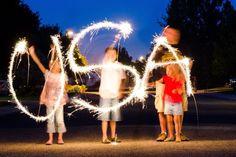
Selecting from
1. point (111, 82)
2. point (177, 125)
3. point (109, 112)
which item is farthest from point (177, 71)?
point (109, 112)

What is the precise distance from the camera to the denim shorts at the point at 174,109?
1323 centimetres

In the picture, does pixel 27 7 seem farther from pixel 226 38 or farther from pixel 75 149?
pixel 75 149

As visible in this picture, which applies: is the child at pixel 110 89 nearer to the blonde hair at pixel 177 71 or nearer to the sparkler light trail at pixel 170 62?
the sparkler light trail at pixel 170 62

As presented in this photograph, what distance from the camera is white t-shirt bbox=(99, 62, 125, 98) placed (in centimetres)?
1334

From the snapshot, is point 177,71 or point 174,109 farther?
point 177,71

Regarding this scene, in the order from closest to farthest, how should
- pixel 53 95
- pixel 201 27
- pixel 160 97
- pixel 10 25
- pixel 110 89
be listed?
pixel 53 95, pixel 110 89, pixel 160 97, pixel 10 25, pixel 201 27

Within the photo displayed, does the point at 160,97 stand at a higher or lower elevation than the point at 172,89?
lower

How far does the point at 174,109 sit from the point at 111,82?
141cm

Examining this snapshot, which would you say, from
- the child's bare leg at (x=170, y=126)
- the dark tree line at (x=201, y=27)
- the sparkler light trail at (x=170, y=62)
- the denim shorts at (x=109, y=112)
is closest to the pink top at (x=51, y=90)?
the denim shorts at (x=109, y=112)

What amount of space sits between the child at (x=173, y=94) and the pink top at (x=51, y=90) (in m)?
2.12

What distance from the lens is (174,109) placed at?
13250 millimetres

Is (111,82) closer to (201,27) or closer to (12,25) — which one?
(12,25)

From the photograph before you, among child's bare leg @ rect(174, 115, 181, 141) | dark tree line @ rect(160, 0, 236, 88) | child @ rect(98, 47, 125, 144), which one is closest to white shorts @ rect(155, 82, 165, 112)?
child's bare leg @ rect(174, 115, 181, 141)

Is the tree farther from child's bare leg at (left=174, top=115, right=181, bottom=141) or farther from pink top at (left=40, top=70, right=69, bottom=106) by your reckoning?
child's bare leg at (left=174, top=115, right=181, bottom=141)
